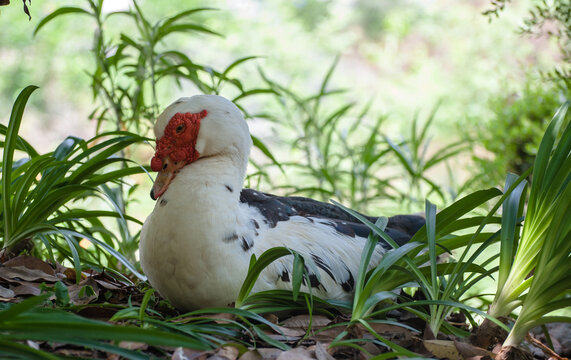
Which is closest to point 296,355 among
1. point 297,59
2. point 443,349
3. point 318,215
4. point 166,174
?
point 443,349

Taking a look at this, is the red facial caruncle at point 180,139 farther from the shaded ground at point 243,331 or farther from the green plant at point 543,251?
the green plant at point 543,251

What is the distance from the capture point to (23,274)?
158 cm

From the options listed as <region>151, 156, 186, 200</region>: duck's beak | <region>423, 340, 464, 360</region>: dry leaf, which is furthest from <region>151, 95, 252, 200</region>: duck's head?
<region>423, 340, 464, 360</region>: dry leaf

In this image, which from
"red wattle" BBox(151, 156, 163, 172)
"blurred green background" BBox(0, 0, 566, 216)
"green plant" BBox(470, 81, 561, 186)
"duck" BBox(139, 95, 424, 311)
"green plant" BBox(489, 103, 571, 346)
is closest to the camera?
"green plant" BBox(489, 103, 571, 346)

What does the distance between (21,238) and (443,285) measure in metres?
1.17

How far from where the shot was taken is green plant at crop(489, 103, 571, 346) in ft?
4.22

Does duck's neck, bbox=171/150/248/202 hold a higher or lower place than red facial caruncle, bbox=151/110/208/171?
lower

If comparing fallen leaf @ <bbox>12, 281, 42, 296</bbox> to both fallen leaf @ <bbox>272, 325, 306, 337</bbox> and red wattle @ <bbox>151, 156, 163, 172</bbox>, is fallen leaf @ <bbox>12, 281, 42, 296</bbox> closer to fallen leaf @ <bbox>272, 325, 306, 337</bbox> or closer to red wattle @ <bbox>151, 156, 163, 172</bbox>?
red wattle @ <bbox>151, 156, 163, 172</bbox>

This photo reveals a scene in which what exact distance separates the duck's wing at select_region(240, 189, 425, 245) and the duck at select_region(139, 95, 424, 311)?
0.01 meters

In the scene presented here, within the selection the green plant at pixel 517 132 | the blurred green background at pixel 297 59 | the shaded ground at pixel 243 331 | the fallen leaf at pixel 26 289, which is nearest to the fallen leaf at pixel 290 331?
the shaded ground at pixel 243 331

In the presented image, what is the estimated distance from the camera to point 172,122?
1.50 metres

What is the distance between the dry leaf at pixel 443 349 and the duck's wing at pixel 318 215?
18.4 inches

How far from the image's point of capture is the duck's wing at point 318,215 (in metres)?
1.69

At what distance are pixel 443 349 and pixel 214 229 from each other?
58cm
